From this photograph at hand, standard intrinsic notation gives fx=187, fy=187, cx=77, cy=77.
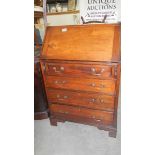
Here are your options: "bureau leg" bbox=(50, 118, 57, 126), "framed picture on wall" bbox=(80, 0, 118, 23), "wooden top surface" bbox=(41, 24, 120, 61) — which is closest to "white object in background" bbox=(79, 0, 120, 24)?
"framed picture on wall" bbox=(80, 0, 118, 23)

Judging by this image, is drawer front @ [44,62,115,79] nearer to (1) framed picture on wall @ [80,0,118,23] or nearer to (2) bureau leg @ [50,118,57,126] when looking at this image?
(2) bureau leg @ [50,118,57,126]

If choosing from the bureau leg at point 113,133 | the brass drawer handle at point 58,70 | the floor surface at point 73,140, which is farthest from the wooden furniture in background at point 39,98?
the bureau leg at point 113,133

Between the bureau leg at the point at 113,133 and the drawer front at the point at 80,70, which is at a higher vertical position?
→ the drawer front at the point at 80,70

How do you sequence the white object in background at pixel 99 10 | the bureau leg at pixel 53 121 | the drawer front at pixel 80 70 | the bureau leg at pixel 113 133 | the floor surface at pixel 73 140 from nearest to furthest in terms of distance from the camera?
the drawer front at pixel 80 70 → the floor surface at pixel 73 140 → the bureau leg at pixel 113 133 → the bureau leg at pixel 53 121 → the white object in background at pixel 99 10

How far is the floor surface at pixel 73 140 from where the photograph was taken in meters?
1.79

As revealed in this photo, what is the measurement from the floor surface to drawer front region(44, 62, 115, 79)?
67 centimetres

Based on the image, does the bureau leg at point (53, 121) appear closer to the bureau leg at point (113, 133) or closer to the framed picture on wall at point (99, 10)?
the bureau leg at point (113, 133)

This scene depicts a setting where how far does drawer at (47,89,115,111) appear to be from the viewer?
5.98 ft

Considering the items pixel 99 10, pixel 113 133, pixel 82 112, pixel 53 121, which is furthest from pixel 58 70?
pixel 99 10

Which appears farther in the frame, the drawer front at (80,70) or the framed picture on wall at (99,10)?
the framed picture on wall at (99,10)

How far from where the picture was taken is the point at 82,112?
6.53 ft
